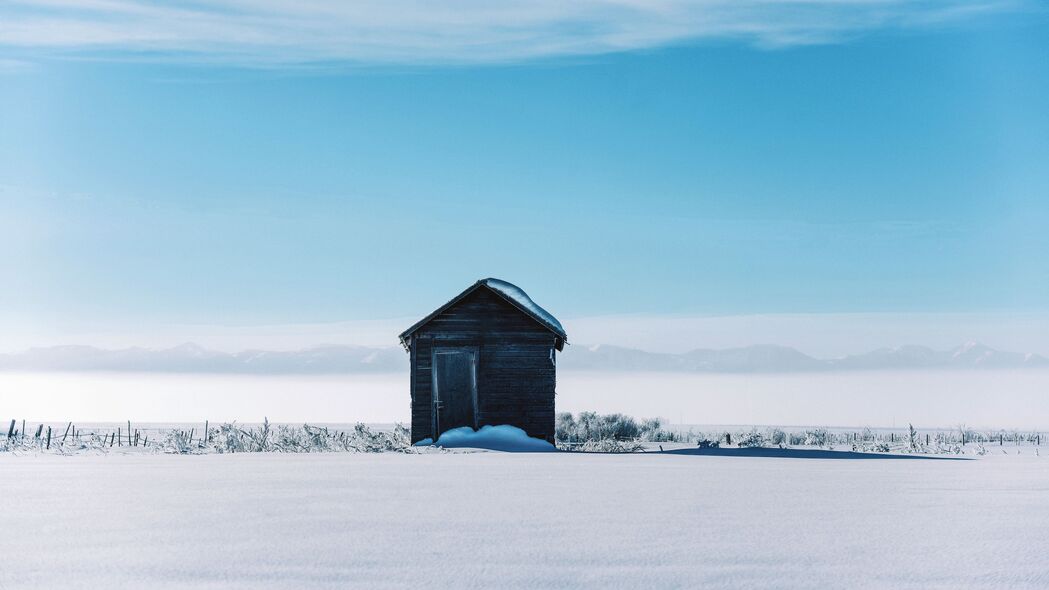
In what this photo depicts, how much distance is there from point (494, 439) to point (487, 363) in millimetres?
2239

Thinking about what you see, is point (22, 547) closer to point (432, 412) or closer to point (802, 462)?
point (802, 462)

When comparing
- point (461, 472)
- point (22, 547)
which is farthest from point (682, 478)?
point (22, 547)

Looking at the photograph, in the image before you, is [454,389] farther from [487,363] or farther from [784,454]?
[784,454]

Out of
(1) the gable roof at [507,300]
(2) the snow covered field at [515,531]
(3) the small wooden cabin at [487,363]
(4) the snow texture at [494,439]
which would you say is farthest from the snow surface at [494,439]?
(2) the snow covered field at [515,531]

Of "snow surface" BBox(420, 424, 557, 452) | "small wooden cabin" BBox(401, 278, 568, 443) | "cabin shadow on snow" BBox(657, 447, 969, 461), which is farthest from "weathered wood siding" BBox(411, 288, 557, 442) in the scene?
"cabin shadow on snow" BBox(657, 447, 969, 461)

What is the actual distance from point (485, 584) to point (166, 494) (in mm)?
7307

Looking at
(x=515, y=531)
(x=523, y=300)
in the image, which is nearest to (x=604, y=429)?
(x=523, y=300)

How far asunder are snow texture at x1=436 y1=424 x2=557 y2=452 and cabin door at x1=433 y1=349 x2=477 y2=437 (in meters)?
0.36

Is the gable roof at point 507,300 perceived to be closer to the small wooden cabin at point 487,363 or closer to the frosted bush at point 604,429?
the small wooden cabin at point 487,363

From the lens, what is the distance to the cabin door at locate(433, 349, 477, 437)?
28875mm

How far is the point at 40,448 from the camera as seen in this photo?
31.4 m

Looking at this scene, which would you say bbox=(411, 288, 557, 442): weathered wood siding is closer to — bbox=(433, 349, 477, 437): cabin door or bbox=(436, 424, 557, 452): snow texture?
bbox=(433, 349, 477, 437): cabin door

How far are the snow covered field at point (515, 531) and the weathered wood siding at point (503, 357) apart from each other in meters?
12.3

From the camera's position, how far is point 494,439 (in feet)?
92.2
